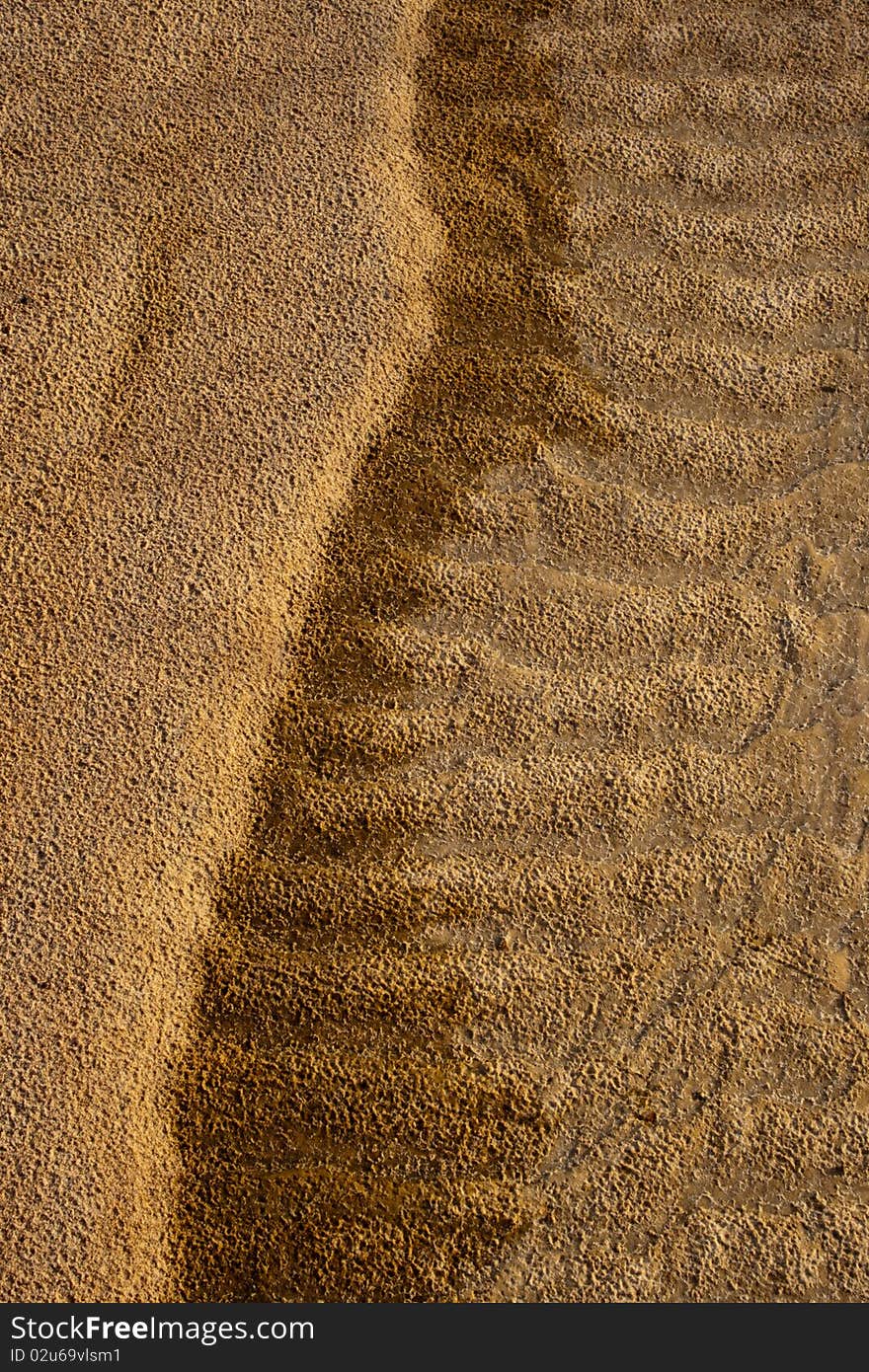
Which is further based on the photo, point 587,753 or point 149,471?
point 149,471

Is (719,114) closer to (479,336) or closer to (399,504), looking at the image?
(479,336)

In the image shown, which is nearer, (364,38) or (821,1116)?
(821,1116)

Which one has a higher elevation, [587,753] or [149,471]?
[149,471]

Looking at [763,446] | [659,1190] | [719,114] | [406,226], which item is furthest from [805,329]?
[659,1190]

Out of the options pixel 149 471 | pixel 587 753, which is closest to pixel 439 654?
pixel 587 753

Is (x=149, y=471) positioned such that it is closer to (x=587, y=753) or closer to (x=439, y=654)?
(x=439, y=654)
